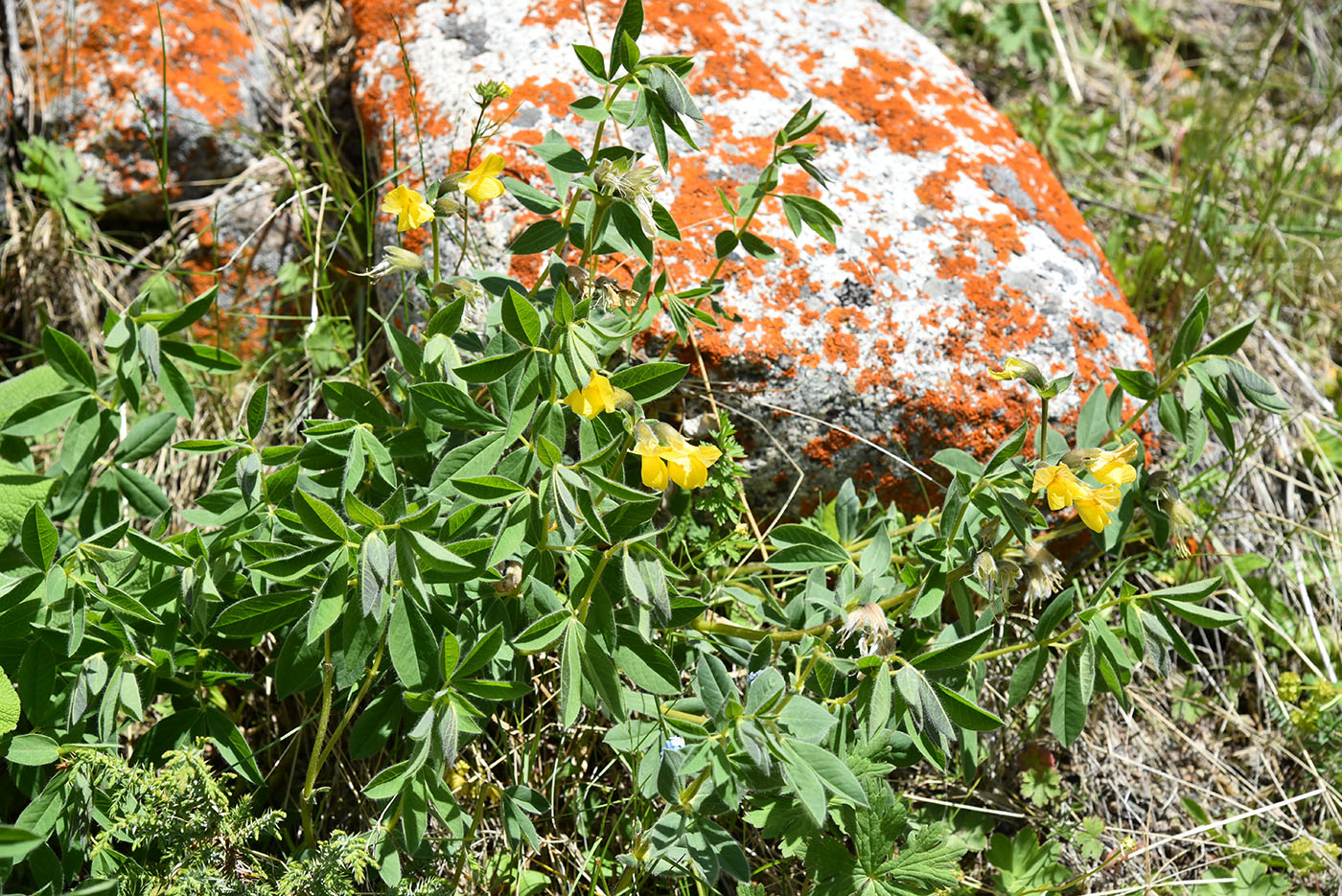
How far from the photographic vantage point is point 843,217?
2373 mm

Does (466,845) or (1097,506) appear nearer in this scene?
(1097,506)

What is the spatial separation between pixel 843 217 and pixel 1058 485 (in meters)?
1.07

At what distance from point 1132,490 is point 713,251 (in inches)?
40.8

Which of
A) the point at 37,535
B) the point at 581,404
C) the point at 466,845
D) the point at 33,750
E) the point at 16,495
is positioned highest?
the point at 581,404

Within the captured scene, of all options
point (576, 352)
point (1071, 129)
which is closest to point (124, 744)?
point (576, 352)

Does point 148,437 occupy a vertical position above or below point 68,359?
below

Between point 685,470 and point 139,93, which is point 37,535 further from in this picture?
point 139,93

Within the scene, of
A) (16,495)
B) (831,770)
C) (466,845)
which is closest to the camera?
(831,770)

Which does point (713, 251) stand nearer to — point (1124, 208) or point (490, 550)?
point (490, 550)

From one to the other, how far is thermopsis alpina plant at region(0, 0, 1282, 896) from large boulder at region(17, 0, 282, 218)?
3.37 ft

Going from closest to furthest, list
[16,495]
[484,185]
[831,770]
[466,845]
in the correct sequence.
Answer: [831,770]
[484,185]
[466,845]
[16,495]

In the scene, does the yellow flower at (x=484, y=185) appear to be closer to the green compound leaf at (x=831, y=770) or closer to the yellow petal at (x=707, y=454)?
the yellow petal at (x=707, y=454)

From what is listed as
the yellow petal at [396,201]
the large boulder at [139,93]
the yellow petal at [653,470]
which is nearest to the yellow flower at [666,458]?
the yellow petal at [653,470]

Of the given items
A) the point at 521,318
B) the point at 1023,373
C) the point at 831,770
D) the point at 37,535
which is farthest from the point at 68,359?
the point at 1023,373
